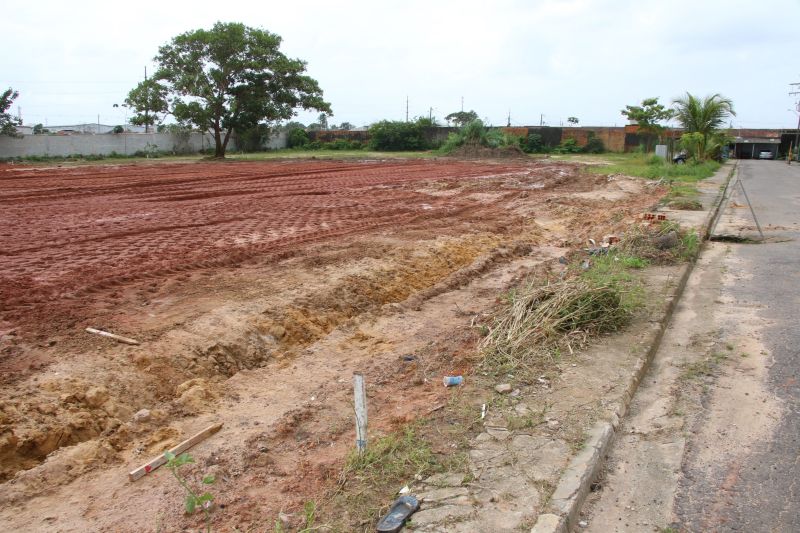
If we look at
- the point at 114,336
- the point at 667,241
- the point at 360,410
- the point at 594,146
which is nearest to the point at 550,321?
the point at 360,410

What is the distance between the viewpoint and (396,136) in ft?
173

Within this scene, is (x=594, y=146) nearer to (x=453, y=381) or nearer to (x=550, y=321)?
(x=550, y=321)

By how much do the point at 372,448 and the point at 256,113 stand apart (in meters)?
36.6

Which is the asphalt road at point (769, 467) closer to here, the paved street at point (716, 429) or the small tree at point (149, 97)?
the paved street at point (716, 429)

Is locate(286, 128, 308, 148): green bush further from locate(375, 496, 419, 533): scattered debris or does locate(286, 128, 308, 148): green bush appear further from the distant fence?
locate(375, 496, 419, 533): scattered debris

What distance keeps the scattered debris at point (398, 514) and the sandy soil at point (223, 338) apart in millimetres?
537

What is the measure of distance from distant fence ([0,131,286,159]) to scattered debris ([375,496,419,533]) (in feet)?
128

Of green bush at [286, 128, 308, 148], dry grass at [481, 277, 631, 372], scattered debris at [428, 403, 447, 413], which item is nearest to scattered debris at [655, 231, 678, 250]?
dry grass at [481, 277, 631, 372]

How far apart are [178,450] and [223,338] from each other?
1935 mm

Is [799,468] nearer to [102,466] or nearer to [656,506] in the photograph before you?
[656,506]

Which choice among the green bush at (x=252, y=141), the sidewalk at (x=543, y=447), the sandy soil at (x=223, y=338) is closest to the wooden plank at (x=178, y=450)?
the sandy soil at (x=223, y=338)

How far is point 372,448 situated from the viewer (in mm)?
3744

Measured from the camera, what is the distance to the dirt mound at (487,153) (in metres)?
41.8

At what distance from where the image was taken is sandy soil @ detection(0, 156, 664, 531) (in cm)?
376
